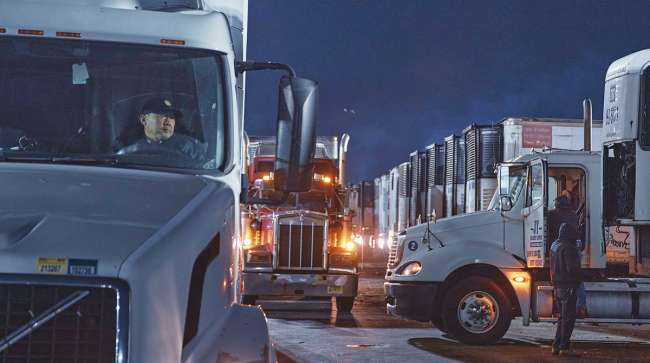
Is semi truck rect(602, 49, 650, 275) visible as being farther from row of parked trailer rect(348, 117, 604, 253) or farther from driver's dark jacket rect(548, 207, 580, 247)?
row of parked trailer rect(348, 117, 604, 253)

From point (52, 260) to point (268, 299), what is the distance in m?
17.4

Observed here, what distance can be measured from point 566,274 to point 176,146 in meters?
8.06

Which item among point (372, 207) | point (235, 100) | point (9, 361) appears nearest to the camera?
point (9, 361)

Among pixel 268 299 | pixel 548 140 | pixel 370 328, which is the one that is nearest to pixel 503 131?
pixel 548 140

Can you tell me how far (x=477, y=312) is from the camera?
1343 cm

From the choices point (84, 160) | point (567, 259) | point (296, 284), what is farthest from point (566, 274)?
point (84, 160)

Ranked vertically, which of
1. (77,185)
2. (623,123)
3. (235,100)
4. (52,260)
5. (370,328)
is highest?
(623,123)

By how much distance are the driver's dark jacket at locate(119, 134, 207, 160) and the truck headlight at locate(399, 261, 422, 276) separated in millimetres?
8839

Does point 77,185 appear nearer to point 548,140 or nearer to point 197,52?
point 197,52

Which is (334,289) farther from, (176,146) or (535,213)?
(176,146)

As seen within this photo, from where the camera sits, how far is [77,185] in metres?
4.35

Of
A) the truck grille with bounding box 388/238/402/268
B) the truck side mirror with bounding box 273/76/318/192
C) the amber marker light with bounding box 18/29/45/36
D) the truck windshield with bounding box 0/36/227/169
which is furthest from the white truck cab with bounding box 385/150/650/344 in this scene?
the amber marker light with bounding box 18/29/45/36

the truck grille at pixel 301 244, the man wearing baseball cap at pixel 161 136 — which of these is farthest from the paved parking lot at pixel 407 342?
the man wearing baseball cap at pixel 161 136

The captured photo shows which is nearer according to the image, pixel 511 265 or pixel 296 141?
pixel 296 141
